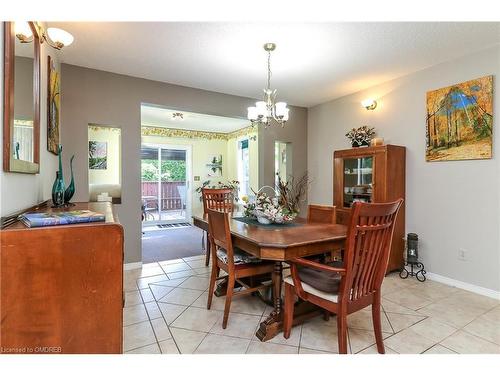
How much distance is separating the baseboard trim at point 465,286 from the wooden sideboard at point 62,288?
332cm

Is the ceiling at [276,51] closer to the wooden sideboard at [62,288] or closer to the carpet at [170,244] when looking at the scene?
the wooden sideboard at [62,288]

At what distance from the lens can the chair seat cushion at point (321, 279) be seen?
1.58 metres

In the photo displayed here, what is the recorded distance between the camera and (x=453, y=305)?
2.34m

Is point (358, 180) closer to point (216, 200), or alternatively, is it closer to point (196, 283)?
point (216, 200)

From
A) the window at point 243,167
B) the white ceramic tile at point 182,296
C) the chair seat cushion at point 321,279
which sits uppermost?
the window at point 243,167

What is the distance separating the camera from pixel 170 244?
4473 mm

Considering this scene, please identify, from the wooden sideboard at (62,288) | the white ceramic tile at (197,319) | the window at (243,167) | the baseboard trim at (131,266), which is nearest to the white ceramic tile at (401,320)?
the white ceramic tile at (197,319)

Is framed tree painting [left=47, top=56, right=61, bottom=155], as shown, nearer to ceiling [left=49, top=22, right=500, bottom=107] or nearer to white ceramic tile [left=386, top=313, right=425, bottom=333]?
ceiling [left=49, top=22, right=500, bottom=107]

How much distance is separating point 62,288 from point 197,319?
4.34 ft

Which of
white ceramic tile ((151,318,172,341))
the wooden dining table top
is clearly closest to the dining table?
the wooden dining table top

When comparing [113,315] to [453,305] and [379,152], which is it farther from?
[379,152]

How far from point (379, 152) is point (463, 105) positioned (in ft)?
3.02

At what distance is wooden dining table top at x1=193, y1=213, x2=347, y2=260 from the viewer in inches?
63.3
